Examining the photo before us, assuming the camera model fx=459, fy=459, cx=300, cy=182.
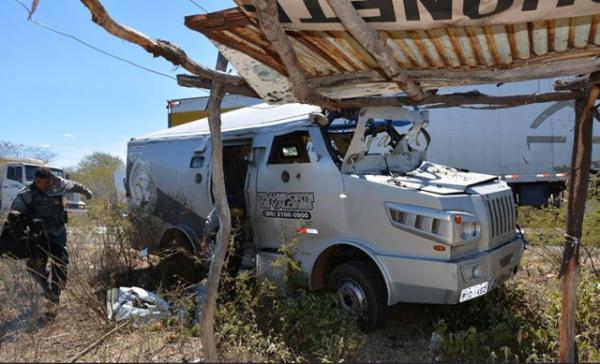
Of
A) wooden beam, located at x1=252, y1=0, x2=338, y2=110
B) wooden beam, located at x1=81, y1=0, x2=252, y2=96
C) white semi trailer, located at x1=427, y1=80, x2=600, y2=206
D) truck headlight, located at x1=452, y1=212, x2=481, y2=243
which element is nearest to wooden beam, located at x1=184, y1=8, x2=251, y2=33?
wooden beam, located at x1=252, y1=0, x2=338, y2=110

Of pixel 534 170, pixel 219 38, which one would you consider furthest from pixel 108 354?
pixel 534 170

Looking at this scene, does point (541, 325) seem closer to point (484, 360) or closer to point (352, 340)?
point (484, 360)

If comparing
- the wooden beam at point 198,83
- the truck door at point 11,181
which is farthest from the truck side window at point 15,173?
the wooden beam at point 198,83

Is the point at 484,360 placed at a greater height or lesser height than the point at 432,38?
lesser

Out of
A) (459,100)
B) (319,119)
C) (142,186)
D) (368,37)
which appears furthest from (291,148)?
(142,186)

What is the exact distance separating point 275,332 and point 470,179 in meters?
2.60

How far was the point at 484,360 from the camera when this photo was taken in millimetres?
3885

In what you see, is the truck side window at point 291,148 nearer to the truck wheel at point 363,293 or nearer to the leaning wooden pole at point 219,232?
the truck wheel at point 363,293

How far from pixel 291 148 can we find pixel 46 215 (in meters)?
3.03

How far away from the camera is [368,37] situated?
9.30ft

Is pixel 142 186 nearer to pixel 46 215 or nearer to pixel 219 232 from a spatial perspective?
pixel 46 215

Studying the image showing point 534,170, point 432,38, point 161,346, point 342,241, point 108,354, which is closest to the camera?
point 432,38

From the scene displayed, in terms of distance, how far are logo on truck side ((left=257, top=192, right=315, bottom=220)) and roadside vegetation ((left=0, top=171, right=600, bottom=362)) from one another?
1.99ft

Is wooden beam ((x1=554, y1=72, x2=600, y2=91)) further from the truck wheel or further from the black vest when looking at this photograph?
the black vest
